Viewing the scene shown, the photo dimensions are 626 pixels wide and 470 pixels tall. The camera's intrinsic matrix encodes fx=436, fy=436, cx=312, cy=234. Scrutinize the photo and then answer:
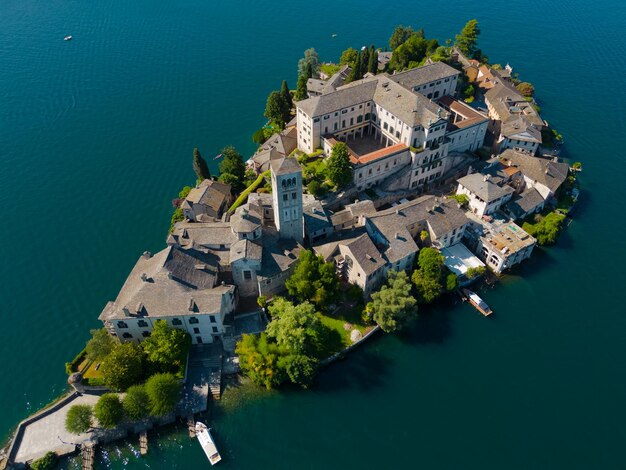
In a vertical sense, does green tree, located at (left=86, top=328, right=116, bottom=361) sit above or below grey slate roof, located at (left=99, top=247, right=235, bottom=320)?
below

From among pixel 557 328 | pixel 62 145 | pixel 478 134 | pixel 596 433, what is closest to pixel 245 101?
pixel 62 145

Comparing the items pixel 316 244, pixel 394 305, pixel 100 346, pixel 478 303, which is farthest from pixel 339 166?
pixel 100 346

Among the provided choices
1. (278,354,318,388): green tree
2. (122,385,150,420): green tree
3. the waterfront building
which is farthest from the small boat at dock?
(122,385,150,420): green tree

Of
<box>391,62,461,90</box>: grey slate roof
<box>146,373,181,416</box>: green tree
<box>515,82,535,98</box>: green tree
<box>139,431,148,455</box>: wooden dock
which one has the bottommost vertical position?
<box>139,431,148,455</box>: wooden dock

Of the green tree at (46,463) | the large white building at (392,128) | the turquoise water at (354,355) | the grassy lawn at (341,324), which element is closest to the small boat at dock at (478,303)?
the turquoise water at (354,355)

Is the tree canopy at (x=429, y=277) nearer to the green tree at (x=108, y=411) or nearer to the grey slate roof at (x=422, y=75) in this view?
the grey slate roof at (x=422, y=75)

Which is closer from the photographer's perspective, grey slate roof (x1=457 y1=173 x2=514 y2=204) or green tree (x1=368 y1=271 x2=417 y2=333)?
green tree (x1=368 y1=271 x2=417 y2=333)

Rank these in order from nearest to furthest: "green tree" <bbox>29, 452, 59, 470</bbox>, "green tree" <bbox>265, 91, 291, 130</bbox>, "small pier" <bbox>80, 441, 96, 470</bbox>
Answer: "green tree" <bbox>29, 452, 59, 470</bbox> → "small pier" <bbox>80, 441, 96, 470</bbox> → "green tree" <bbox>265, 91, 291, 130</bbox>

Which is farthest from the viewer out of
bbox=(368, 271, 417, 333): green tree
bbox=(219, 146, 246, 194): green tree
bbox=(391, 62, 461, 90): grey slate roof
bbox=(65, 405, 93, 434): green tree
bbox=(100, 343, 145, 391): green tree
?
bbox=(391, 62, 461, 90): grey slate roof

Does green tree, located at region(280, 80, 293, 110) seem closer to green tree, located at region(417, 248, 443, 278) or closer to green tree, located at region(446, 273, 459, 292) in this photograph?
green tree, located at region(417, 248, 443, 278)
